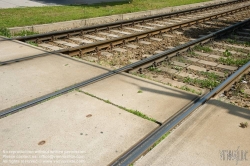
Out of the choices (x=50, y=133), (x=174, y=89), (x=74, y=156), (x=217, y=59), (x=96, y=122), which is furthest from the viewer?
(x=217, y=59)

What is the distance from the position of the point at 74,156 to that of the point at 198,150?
156 centimetres

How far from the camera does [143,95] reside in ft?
15.3

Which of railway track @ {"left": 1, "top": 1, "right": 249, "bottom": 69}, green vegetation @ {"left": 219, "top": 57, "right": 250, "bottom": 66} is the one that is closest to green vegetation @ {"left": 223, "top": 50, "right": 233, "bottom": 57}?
green vegetation @ {"left": 219, "top": 57, "right": 250, "bottom": 66}

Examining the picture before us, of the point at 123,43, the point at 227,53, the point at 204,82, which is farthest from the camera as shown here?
the point at 123,43

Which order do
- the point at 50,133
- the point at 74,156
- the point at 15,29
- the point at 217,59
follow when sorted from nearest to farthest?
the point at 74,156 < the point at 50,133 < the point at 217,59 < the point at 15,29

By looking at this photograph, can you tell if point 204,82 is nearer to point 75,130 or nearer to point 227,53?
point 227,53

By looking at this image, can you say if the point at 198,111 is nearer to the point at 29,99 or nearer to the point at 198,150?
the point at 198,150

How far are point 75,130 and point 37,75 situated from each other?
7.55ft

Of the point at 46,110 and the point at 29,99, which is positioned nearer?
the point at 46,110

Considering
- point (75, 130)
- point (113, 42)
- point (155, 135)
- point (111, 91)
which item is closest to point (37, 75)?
point (111, 91)

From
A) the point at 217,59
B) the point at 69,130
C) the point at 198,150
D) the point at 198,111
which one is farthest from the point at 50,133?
the point at 217,59

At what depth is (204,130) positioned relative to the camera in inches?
144

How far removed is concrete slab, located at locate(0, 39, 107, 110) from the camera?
4542 mm

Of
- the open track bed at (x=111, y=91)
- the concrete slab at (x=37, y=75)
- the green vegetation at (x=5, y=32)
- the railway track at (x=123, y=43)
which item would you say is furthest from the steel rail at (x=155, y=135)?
the green vegetation at (x=5, y=32)
